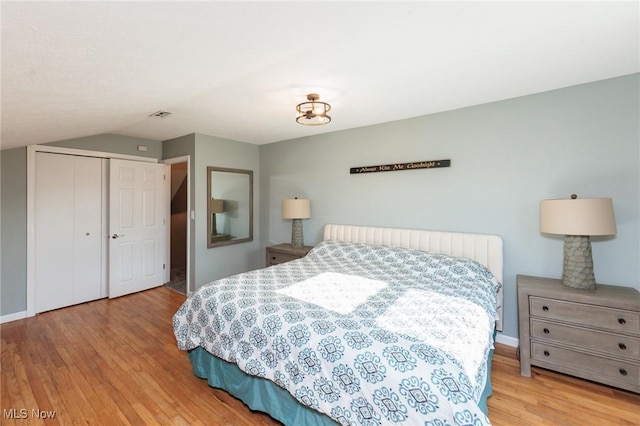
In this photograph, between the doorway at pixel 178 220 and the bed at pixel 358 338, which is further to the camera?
the doorway at pixel 178 220

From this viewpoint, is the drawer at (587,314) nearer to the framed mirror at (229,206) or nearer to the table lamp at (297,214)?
the table lamp at (297,214)

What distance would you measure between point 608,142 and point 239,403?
11.3 ft

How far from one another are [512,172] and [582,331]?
4.55 feet

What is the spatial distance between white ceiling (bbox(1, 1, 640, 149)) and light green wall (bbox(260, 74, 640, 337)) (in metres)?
0.23

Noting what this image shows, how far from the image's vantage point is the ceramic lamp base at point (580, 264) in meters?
2.18

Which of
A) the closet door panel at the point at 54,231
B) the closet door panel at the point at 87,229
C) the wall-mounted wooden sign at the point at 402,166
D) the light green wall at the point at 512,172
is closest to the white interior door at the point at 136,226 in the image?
the closet door panel at the point at 87,229

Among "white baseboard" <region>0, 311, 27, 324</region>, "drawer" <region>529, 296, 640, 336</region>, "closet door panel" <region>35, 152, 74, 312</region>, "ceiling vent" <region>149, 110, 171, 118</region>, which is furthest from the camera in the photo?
"closet door panel" <region>35, 152, 74, 312</region>

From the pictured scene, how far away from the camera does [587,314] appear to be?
2.08 meters

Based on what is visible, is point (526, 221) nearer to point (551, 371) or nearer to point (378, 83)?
point (551, 371)

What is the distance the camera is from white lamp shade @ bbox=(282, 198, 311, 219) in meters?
3.94

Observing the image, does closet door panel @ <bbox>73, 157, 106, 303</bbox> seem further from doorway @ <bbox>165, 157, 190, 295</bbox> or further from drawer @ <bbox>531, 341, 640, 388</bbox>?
drawer @ <bbox>531, 341, 640, 388</bbox>

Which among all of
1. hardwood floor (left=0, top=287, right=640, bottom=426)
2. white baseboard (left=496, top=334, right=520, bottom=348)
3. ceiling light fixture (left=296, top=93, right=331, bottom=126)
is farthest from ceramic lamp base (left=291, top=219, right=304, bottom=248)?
white baseboard (left=496, top=334, right=520, bottom=348)

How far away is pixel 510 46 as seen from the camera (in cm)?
178

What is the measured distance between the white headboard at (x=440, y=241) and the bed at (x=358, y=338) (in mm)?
13
